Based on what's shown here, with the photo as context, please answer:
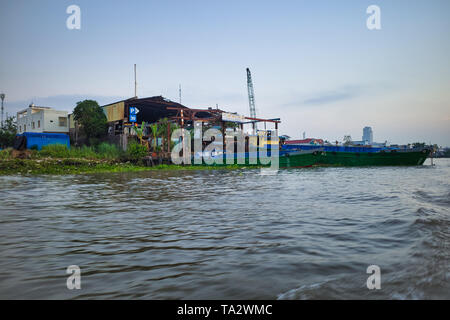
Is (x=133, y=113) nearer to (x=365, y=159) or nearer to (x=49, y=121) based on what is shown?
(x=49, y=121)

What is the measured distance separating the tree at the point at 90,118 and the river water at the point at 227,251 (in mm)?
25818

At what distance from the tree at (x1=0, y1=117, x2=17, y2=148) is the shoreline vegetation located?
20.1 meters

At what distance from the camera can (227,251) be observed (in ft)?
10.4

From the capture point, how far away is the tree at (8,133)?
37800 millimetres

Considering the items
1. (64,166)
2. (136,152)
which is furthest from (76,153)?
(136,152)

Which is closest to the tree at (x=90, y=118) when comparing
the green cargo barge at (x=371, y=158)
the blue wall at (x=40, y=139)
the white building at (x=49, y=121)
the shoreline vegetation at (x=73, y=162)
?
the blue wall at (x=40, y=139)

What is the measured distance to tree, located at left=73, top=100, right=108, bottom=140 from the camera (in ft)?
96.5

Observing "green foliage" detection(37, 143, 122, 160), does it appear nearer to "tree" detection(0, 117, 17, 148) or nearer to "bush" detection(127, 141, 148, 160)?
"bush" detection(127, 141, 148, 160)

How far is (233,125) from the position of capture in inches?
1462

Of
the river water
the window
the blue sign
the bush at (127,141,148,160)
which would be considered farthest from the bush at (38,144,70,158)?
the river water

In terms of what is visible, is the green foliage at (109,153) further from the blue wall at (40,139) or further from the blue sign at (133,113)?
the blue wall at (40,139)
